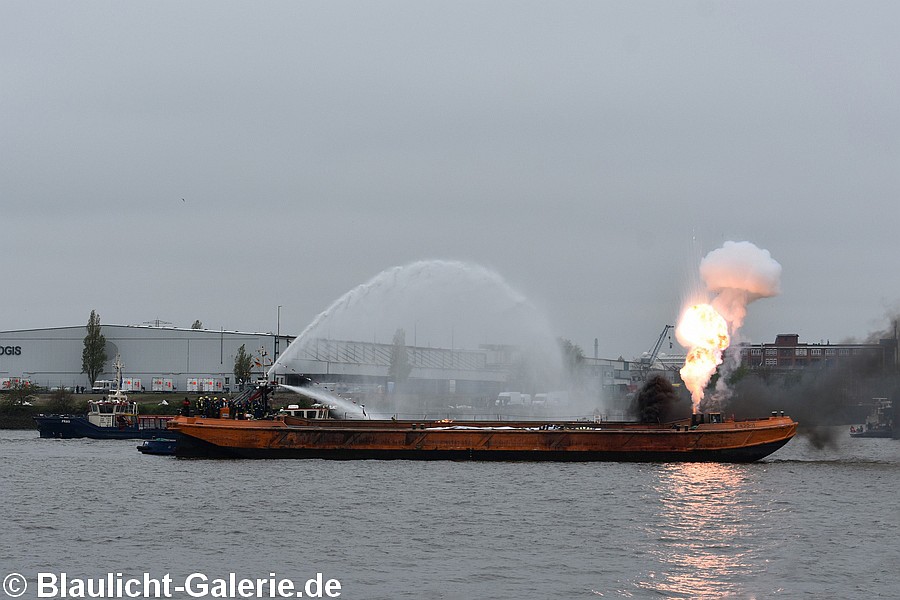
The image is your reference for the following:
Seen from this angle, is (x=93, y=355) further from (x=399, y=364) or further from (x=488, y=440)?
(x=488, y=440)

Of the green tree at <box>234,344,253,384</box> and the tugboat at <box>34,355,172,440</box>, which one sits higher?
the green tree at <box>234,344,253,384</box>

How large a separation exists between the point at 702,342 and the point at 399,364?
2615 inches

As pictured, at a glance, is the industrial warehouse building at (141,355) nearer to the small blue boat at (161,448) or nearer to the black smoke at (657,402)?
the small blue boat at (161,448)

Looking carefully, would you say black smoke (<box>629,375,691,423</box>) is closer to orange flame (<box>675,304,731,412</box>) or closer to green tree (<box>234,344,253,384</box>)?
orange flame (<box>675,304,731,412</box>)

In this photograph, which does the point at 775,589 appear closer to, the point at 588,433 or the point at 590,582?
the point at 590,582

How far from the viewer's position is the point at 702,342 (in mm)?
69000

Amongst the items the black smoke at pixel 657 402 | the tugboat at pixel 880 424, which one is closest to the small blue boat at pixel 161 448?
the black smoke at pixel 657 402

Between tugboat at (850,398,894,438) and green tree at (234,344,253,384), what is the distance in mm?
70369

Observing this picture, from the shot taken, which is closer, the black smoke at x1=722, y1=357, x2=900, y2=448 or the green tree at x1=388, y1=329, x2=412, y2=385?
the black smoke at x1=722, y1=357, x2=900, y2=448

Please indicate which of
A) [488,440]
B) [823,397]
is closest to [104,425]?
[488,440]

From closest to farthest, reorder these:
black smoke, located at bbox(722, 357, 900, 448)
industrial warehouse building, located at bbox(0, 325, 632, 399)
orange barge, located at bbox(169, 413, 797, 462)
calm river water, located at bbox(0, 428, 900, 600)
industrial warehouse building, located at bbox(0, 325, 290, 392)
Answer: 1. calm river water, located at bbox(0, 428, 900, 600)
2. orange barge, located at bbox(169, 413, 797, 462)
3. black smoke, located at bbox(722, 357, 900, 448)
4. industrial warehouse building, located at bbox(0, 325, 632, 399)
5. industrial warehouse building, located at bbox(0, 325, 290, 392)

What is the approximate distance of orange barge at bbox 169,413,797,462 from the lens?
63.7 meters

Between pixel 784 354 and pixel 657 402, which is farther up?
pixel 784 354

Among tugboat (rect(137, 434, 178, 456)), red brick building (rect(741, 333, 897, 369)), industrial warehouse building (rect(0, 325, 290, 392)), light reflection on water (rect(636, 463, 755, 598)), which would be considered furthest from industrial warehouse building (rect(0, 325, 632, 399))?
light reflection on water (rect(636, 463, 755, 598))
